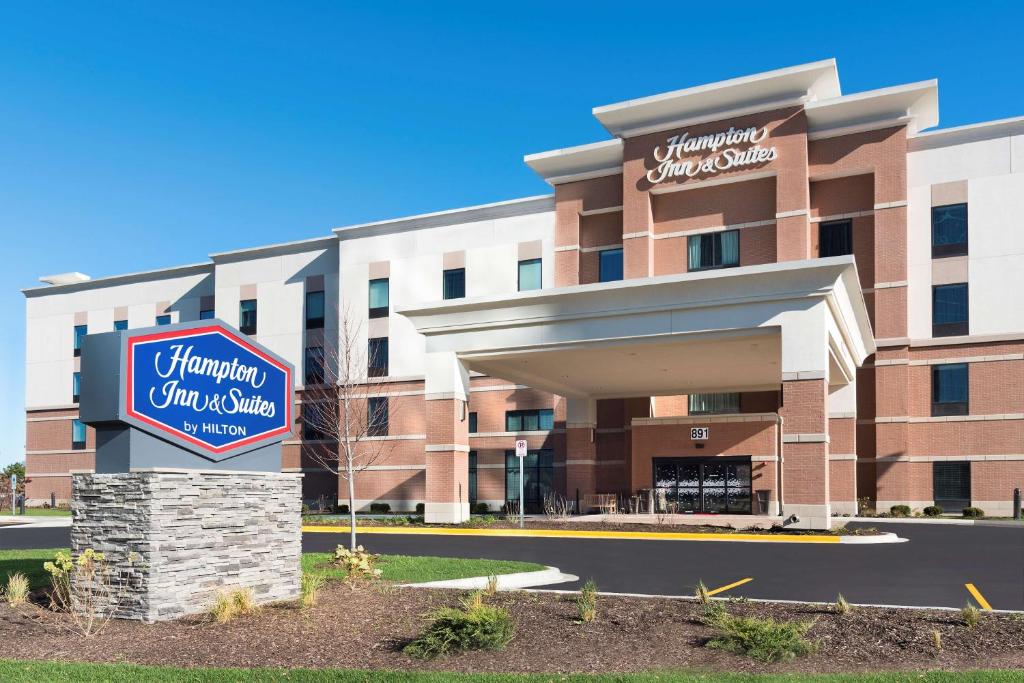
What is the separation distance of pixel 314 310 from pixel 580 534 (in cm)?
2913

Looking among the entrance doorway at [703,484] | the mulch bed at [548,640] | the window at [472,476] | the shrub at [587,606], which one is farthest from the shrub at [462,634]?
the window at [472,476]

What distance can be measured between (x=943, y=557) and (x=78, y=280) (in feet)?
195

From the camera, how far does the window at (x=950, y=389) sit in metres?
37.7

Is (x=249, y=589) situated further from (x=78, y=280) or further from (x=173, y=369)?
(x=78, y=280)

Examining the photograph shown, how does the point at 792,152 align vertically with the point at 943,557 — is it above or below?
above

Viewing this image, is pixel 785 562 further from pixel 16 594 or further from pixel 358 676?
pixel 16 594

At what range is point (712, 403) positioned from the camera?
4281 cm

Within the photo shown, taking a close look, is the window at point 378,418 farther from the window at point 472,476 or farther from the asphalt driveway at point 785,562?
the asphalt driveway at point 785,562

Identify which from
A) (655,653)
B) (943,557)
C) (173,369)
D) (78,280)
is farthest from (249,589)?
(78,280)

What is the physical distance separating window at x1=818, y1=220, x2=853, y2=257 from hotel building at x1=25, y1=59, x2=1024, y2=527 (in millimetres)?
92

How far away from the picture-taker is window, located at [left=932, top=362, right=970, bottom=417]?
3772 centimetres

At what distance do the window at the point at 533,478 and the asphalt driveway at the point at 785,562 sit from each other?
735 inches

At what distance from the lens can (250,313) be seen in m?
53.8

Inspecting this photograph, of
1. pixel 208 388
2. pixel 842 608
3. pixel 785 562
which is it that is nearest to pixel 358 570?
pixel 208 388
